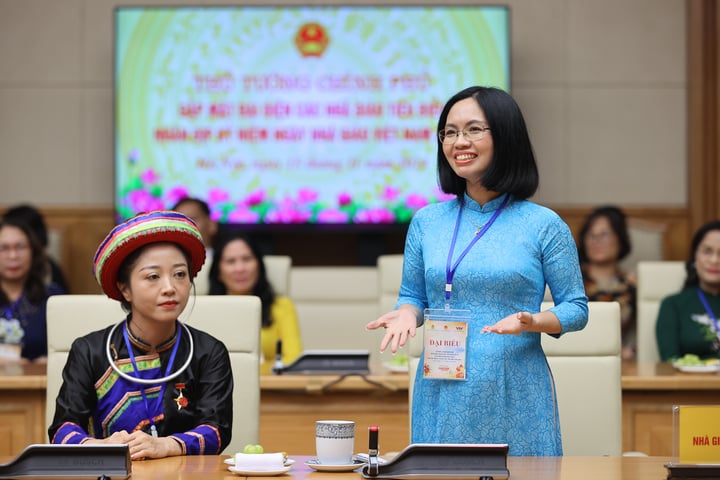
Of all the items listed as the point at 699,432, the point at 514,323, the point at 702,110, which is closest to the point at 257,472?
the point at 514,323

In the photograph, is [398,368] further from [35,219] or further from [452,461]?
[35,219]

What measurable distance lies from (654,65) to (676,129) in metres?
0.39

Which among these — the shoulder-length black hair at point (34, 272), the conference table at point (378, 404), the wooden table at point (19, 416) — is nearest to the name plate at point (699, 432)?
the conference table at point (378, 404)

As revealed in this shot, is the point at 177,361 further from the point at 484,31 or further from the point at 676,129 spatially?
the point at 676,129

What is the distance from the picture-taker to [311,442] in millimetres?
3508

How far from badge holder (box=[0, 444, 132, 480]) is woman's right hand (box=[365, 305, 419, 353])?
0.54m

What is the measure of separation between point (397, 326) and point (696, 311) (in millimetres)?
2632

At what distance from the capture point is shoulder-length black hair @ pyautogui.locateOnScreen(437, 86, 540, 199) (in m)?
2.31

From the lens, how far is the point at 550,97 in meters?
6.33

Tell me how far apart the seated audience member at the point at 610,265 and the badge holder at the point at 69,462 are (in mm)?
3557

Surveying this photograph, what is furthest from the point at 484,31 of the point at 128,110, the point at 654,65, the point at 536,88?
the point at 128,110

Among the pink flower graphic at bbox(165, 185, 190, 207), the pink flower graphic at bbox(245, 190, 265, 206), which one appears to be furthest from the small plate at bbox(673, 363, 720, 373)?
the pink flower graphic at bbox(165, 185, 190, 207)

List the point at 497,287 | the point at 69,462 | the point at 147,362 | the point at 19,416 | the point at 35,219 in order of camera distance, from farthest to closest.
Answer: the point at 35,219 → the point at 19,416 → the point at 147,362 → the point at 497,287 → the point at 69,462

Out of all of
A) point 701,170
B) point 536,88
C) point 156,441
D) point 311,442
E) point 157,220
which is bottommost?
point 311,442
